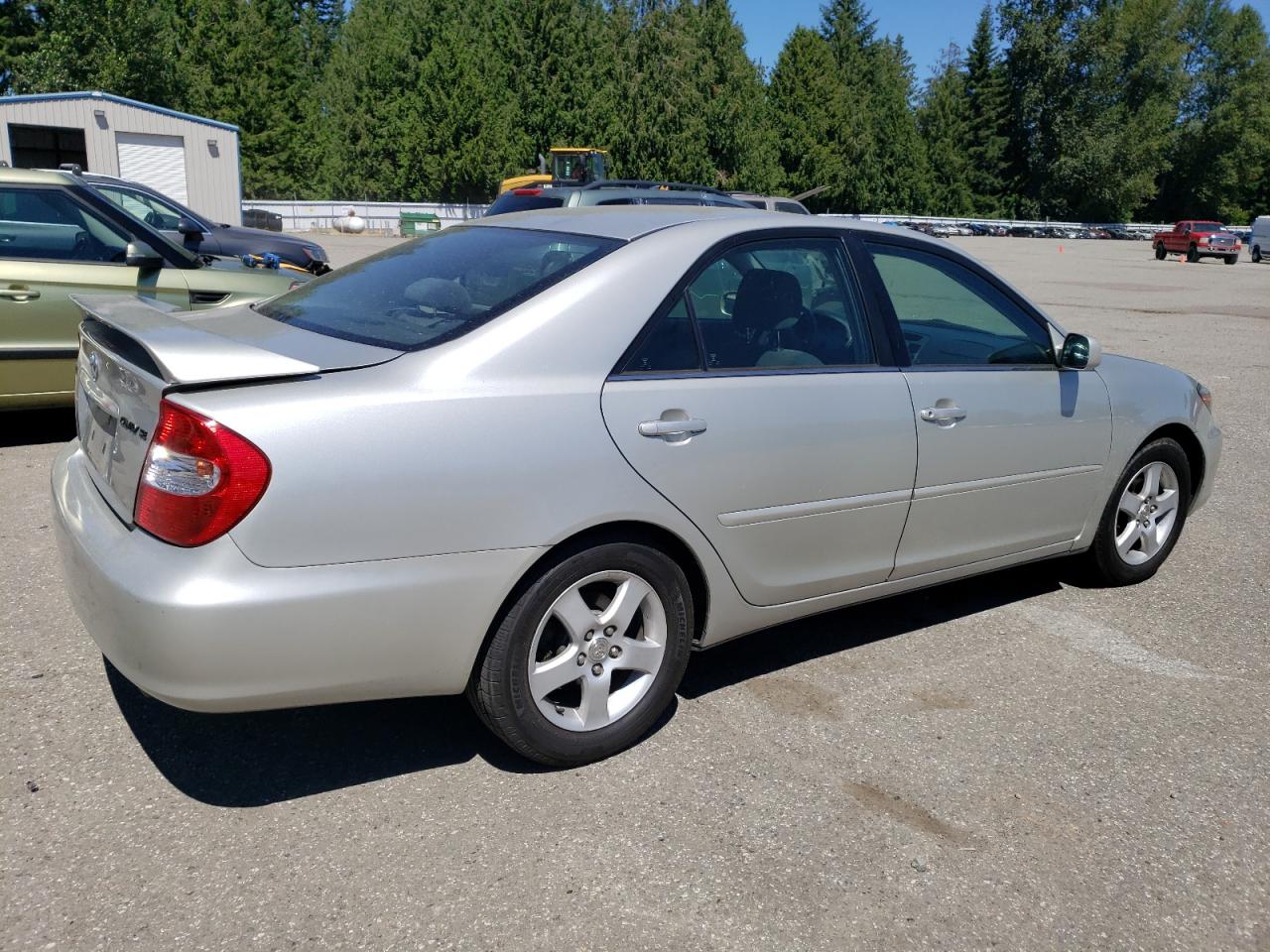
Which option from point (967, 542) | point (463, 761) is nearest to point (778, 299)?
point (967, 542)

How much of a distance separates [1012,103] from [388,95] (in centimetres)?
4659

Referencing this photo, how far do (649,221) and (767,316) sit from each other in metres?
0.50

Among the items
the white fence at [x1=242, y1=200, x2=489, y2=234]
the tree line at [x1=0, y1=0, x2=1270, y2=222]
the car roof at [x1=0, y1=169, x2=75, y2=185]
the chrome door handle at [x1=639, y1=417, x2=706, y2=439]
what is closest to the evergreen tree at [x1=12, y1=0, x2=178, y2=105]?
→ the tree line at [x1=0, y1=0, x2=1270, y2=222]

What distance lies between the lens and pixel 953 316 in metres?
4.35

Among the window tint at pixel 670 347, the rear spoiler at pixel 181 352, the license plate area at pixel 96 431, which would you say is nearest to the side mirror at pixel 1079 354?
the window tint at pixel 670 347

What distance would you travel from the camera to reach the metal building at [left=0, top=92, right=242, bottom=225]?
27.9m

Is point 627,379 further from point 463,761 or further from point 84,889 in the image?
point 84,889

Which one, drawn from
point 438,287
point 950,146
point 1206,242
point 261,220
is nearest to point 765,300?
point 438,287

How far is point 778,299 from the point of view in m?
3.80

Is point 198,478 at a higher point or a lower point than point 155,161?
lower

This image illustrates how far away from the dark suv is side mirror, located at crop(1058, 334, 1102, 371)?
22.3 feet

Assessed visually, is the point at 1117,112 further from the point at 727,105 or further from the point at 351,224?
the point at 351,224

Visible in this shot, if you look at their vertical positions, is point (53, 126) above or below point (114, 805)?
above

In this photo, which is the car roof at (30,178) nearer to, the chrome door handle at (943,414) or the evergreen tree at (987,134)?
the chrome door handle at (943,414)
